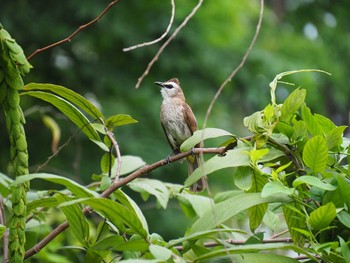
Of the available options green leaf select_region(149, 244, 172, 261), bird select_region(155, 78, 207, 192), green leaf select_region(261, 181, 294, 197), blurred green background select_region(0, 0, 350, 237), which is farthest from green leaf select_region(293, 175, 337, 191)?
blurred green background select_region(0, 0, 350, 237)

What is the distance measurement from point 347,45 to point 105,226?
10572 mm

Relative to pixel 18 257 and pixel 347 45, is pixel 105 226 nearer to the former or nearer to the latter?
pixel 18 257

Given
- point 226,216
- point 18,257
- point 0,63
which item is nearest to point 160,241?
point 226,216

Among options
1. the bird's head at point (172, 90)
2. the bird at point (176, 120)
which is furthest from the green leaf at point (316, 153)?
the bird's head at point (172, 90)

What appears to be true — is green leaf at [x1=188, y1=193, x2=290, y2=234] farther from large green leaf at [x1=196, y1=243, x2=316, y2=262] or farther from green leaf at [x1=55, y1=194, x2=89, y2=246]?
green leaf at [x1=55, y1=194, x2=89, y2=246]

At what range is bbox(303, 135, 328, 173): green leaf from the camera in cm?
111

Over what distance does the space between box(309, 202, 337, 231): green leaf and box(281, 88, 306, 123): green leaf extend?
0.20 meters

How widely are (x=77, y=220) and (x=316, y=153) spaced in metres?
0.42

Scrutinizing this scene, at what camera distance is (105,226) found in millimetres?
1283

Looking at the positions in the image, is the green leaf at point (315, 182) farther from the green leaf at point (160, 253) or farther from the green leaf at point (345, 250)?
the green leaf at point (160, 253)

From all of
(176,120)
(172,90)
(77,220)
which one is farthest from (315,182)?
(172,90)

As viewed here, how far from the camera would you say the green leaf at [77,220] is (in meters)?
1.21

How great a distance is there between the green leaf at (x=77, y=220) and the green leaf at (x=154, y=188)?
1.17 ft

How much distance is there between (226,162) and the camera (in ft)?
3.74
